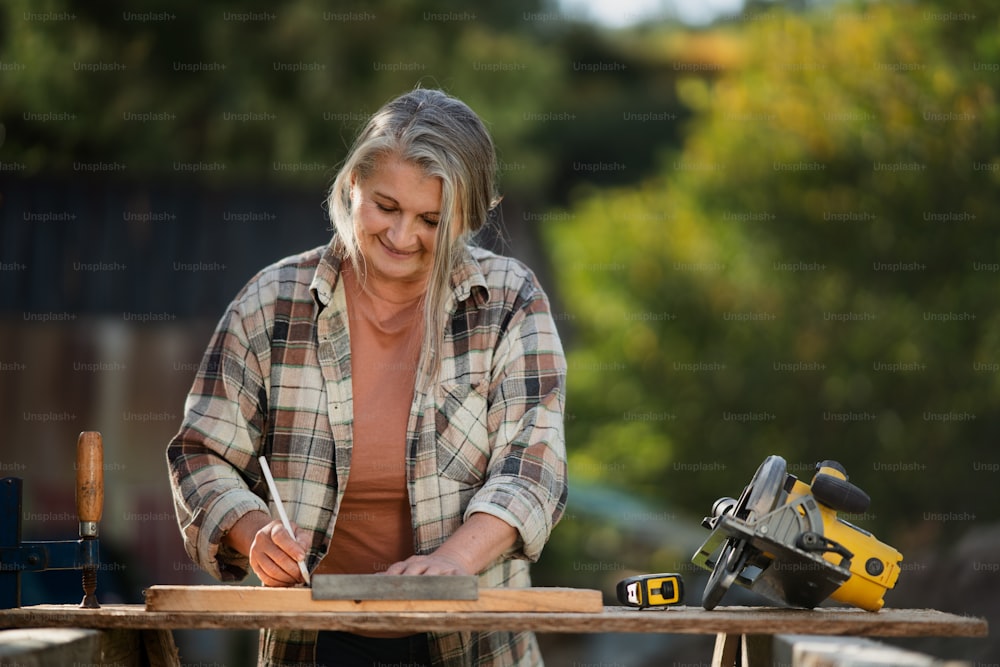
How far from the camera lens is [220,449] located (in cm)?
309

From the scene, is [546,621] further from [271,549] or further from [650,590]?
[271,549]

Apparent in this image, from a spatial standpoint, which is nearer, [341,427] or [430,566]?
[430,566]

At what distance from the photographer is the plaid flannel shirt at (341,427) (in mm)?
3025

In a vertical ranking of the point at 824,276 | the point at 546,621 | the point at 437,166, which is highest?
the point at 824,276

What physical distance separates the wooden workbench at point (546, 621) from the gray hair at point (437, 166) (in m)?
0.74

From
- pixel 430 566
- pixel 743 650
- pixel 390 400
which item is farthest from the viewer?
pixel 390 400

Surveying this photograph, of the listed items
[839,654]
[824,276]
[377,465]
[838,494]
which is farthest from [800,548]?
[824,276]

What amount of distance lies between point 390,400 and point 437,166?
1.97ft

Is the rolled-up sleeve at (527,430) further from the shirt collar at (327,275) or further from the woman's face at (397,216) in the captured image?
the shirt collar at (327,275)

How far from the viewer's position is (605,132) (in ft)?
65.7

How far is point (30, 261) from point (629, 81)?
14743 millimetres

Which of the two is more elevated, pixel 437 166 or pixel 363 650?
pixel 437 166

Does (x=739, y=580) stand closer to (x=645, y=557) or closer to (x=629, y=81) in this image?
(x=645, y=557)

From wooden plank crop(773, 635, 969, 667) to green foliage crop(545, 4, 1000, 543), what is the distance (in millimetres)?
7345
